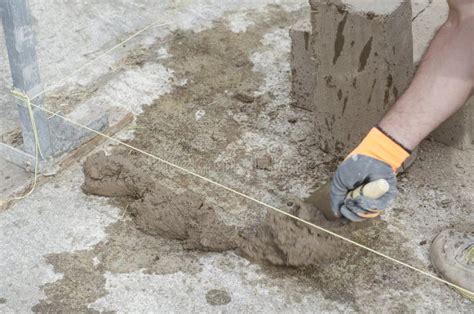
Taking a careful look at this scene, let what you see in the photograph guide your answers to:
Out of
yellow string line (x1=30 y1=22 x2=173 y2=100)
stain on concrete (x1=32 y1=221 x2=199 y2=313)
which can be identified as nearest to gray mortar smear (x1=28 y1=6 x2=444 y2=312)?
stain on concrete (x1=32 y1=221 x2=199 y2=313)

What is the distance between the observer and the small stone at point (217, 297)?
258 cm

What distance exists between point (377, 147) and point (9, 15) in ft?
4.92

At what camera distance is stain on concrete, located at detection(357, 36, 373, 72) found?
9.58 feet

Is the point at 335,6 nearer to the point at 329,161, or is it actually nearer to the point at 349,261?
the point at 329,161

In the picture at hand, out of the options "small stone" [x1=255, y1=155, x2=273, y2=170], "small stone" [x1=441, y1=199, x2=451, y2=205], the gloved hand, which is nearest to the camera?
the gloved hand

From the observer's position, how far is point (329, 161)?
328cm

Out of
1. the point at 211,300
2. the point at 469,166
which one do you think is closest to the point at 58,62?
the point at 211,300

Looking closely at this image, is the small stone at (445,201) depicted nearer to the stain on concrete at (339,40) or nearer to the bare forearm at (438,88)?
the bare forearm at (438,88)

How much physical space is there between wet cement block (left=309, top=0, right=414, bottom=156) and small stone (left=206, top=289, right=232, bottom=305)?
99 centimetres

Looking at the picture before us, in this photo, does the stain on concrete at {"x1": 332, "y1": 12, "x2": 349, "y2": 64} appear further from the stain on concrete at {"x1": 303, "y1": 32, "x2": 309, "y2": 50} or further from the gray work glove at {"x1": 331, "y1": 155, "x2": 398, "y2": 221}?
the gray work glove at {"x1": 331, "y1": 155, "x2": 398, "y2": 221}

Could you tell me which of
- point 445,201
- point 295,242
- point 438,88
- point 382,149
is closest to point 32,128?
point 295,242

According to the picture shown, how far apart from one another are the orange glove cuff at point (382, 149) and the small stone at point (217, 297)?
0.68 metres

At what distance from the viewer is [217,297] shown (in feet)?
8.51

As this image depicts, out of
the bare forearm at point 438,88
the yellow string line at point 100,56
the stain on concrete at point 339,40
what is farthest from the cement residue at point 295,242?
the yellow string line at point 100,56
